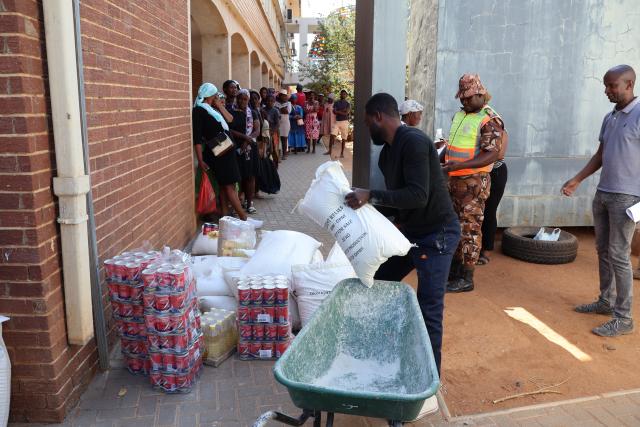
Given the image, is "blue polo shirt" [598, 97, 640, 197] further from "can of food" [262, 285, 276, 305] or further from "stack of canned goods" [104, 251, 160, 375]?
"stack of canned goods" [104, 251, 160, 375]

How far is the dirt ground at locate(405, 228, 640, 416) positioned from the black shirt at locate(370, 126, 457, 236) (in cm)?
119

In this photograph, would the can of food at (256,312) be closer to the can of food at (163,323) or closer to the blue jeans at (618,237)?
the can of food at (163,323)

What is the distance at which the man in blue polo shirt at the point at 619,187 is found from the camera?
4359 mm

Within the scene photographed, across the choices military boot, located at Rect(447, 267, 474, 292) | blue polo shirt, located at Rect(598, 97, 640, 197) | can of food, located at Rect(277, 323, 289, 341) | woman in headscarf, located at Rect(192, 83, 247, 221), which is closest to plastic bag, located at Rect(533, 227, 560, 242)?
military boot, located at Rect(447, 267, 474, 292)

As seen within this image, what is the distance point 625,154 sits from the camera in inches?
173

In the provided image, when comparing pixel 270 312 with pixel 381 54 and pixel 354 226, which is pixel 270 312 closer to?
pixel 354 226

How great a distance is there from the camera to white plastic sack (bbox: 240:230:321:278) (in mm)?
4617

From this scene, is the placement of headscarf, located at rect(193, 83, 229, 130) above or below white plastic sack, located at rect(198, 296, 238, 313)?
above

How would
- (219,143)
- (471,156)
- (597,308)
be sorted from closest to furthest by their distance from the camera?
(597,308) → (471,156) → (219,143)

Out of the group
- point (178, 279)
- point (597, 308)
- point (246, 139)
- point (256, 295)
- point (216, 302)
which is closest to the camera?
point (178, 279)

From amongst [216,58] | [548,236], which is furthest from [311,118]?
[548,236]

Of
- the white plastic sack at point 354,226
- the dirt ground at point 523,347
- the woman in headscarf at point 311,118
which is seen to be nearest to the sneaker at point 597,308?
the dirt ground at point 523,347

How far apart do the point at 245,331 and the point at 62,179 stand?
162cm

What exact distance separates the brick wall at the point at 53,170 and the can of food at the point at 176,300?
604mm
